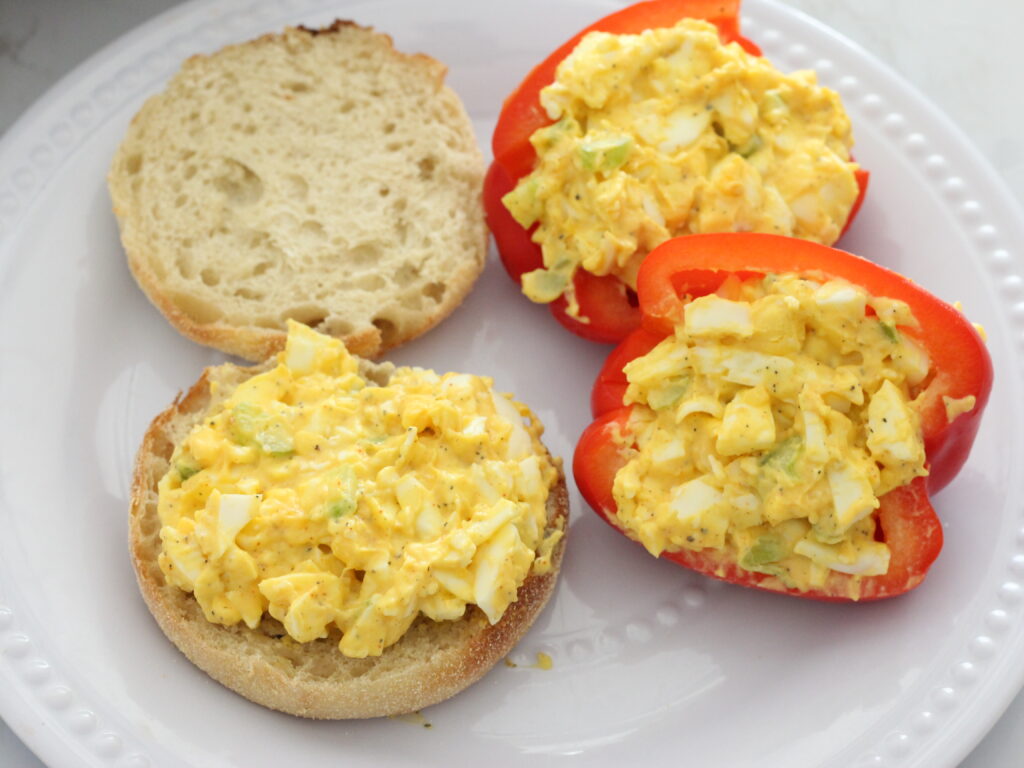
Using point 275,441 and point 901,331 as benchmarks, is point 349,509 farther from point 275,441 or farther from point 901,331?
point 901,331

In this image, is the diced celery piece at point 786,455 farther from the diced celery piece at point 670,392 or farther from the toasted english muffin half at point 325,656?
the toasted english muffin half at point 325,656

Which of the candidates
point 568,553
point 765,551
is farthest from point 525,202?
point 765,551

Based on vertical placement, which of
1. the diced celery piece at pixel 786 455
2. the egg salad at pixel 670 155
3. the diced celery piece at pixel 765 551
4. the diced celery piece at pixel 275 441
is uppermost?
the egg salad at pixel 670 155

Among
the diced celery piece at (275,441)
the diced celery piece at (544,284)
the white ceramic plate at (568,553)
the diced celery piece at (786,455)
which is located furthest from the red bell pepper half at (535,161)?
the diced celery piece at (275,441)

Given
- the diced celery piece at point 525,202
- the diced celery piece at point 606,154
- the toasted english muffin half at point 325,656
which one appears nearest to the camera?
the toasted english muffin half at point 325,656

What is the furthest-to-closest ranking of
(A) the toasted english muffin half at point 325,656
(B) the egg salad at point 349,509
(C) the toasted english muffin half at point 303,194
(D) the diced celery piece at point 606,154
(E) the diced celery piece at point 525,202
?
(C) the toasted english muffin half at point 303,194 < (E) the diced celery piece at point 525,202 < (D) the diced celery piece at point 606,154 < (A) the toasted english muffin half at point 325,656 < (B) the egg salad at point 349,509

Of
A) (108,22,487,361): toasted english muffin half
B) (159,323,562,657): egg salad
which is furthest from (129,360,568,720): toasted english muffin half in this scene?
(108,22,487,361): toasted english muffin half

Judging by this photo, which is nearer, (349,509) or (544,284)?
(349,509)
